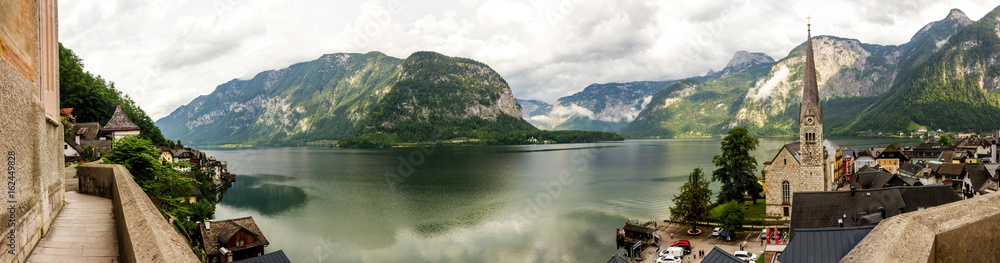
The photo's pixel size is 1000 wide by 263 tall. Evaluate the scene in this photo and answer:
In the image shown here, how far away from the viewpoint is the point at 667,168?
8606 centimetres

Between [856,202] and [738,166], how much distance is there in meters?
15.0

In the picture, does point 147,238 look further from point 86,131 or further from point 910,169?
point 910,169

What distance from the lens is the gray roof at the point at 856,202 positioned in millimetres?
23438

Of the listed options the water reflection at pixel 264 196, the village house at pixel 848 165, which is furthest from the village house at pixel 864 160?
the water reflection at pixel 264 196

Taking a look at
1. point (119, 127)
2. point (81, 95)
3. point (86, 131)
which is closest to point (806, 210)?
point (86, 131)

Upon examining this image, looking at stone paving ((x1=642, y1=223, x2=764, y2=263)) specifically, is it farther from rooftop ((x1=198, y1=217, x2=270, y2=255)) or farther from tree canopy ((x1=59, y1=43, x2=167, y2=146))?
tree canopy ((x1=59, y1=43, x2=167, y2=146))

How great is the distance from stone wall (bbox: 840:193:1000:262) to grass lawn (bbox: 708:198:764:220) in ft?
104

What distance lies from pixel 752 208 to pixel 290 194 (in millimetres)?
49384

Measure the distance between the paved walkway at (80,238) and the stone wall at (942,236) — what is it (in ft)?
26.6

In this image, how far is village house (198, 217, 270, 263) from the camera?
86.3 feet

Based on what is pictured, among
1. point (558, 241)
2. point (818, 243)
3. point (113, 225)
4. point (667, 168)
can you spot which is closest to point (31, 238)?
point (113, 225)

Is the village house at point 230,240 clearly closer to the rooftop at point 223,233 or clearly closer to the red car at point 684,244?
the rooftop at point 223,233

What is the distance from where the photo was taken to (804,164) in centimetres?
3219

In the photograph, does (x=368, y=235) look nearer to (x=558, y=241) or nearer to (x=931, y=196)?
(x=558, y=241)
